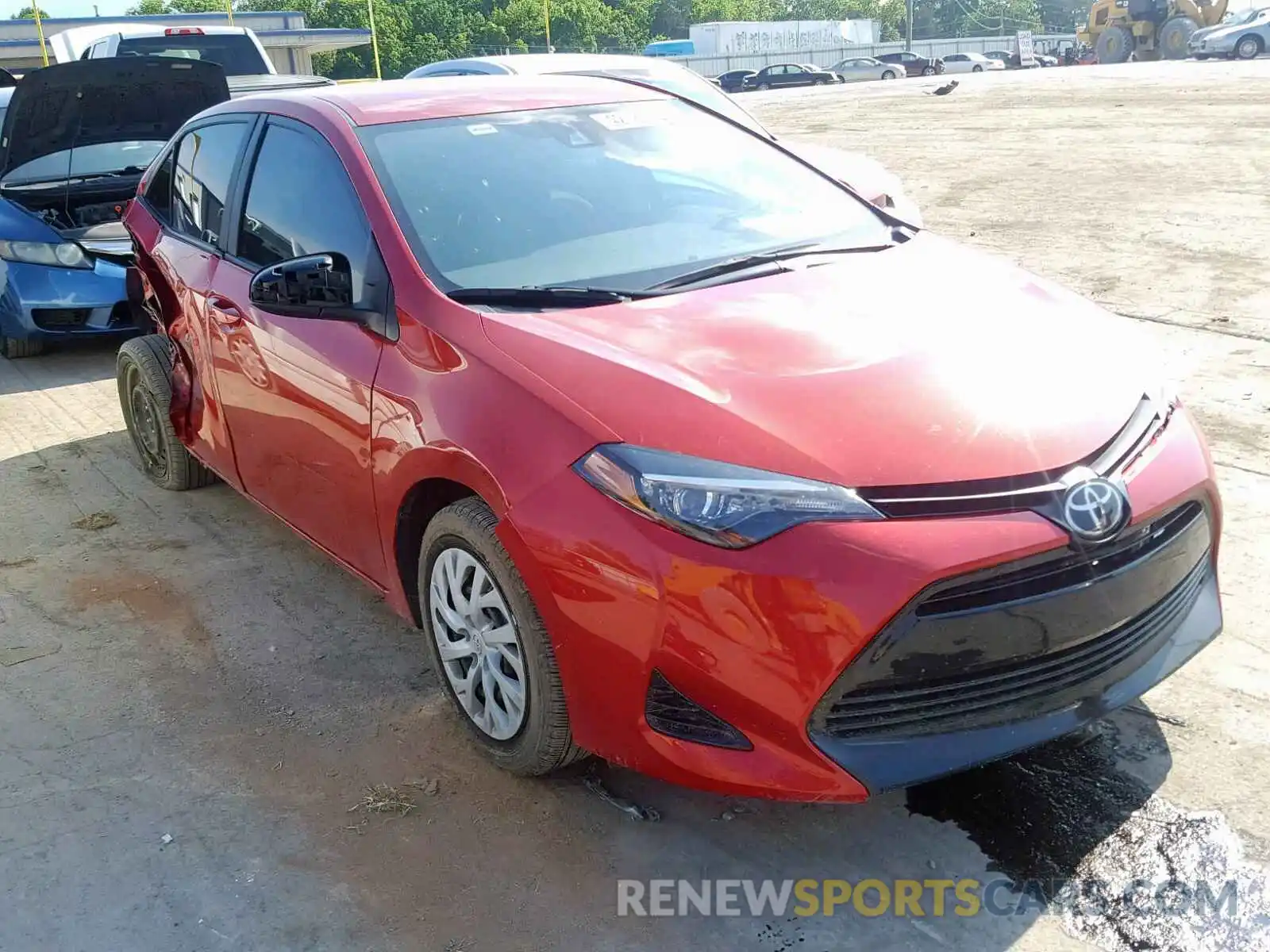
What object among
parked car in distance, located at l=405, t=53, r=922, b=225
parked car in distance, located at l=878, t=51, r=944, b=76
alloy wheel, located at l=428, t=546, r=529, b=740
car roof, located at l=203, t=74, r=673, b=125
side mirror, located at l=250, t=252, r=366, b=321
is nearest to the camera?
alloy wheel, located at l=428, t=546, r=529, b=740

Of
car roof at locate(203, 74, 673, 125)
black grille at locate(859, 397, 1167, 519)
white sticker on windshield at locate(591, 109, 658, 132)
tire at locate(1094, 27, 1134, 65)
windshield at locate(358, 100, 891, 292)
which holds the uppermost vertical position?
tire at locate(1094, 27, 1134, 65)

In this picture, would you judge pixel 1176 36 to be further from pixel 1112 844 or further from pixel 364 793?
pixel 364 793

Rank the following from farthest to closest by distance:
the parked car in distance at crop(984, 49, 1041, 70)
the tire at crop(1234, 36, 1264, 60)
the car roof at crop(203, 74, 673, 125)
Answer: the parked car in distance at crop(984, 49, 1041, 70) < the tire at crop(1234, 36, 1264, 60) < the car roof at crop(203, 74, 673, 125)

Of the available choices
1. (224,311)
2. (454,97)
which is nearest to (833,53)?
(454,97)

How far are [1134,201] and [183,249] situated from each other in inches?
330

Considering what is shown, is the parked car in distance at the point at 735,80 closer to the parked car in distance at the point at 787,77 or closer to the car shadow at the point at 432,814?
the parked car in distance at the point at 787,77

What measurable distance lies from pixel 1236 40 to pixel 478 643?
36000 millimetres

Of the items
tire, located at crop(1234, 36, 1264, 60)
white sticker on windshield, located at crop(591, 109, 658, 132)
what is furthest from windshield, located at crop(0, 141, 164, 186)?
tire, located at crop(1234, 36, 1264, 60)

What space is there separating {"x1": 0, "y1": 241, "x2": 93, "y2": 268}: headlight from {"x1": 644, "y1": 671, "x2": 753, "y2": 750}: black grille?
622 centimetres

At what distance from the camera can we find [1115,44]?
3897cm

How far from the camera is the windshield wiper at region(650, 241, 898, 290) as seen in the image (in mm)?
3297

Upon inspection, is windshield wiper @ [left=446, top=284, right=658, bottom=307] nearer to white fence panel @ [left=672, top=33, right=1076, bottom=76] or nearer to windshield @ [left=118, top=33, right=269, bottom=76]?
windshield @ [left=118, top=33, right=269, bottom=76]

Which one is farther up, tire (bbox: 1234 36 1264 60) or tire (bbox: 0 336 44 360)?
tire (bbox: 1234 36 1264 60)

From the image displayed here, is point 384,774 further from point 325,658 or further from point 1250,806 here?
point 1250,806
